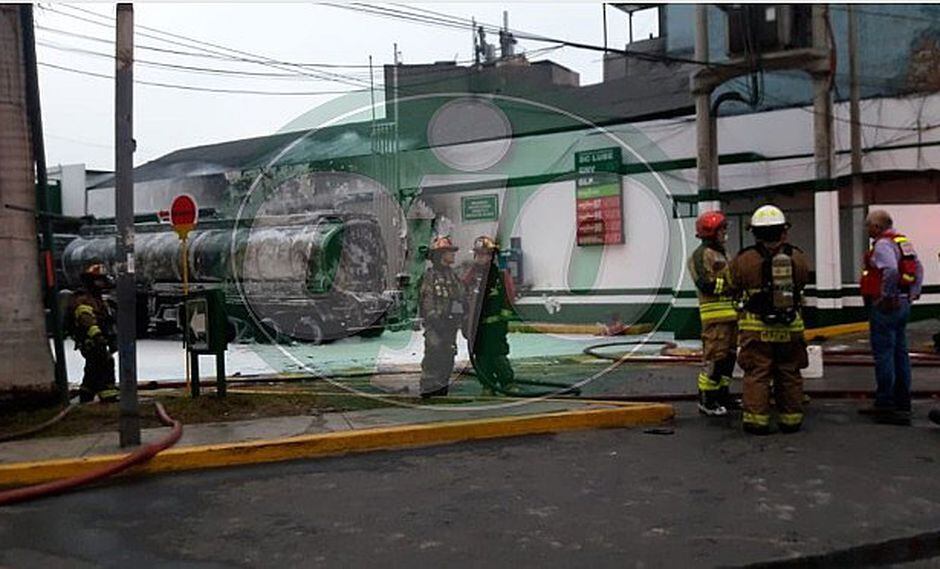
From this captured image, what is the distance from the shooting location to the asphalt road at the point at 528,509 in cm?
438

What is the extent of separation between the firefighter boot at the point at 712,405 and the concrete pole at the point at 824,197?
8.70 meters

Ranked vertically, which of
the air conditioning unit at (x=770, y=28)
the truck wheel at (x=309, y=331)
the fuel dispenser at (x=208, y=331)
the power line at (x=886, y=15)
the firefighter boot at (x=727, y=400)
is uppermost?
the power line at (x=886, y=15)

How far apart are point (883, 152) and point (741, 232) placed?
10.3 ft

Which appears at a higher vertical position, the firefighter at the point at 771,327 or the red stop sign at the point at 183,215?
the red stop sign at the point at 183,215

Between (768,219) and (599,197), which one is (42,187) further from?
(599,197)

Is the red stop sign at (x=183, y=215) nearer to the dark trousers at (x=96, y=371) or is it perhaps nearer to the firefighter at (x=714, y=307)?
the dark trousers at (x=96, y=371)

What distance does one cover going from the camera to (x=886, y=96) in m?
17.2

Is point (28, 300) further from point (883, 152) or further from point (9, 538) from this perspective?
point (883, 152)

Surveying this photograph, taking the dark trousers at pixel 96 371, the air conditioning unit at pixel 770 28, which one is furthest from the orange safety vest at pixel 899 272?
→ the air conditioning unit at pixel 770 28

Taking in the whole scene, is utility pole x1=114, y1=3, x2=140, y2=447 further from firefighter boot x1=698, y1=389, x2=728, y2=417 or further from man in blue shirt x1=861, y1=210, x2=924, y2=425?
man in blue shirt x1=861, y1=210, x2=924, y2=425

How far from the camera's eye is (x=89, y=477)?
19.2 feet

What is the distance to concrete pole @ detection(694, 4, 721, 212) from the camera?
15477 mm

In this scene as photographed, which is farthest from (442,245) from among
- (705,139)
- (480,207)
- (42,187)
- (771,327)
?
(705,139)

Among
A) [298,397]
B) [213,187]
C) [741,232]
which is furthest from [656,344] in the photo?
[213,187]
